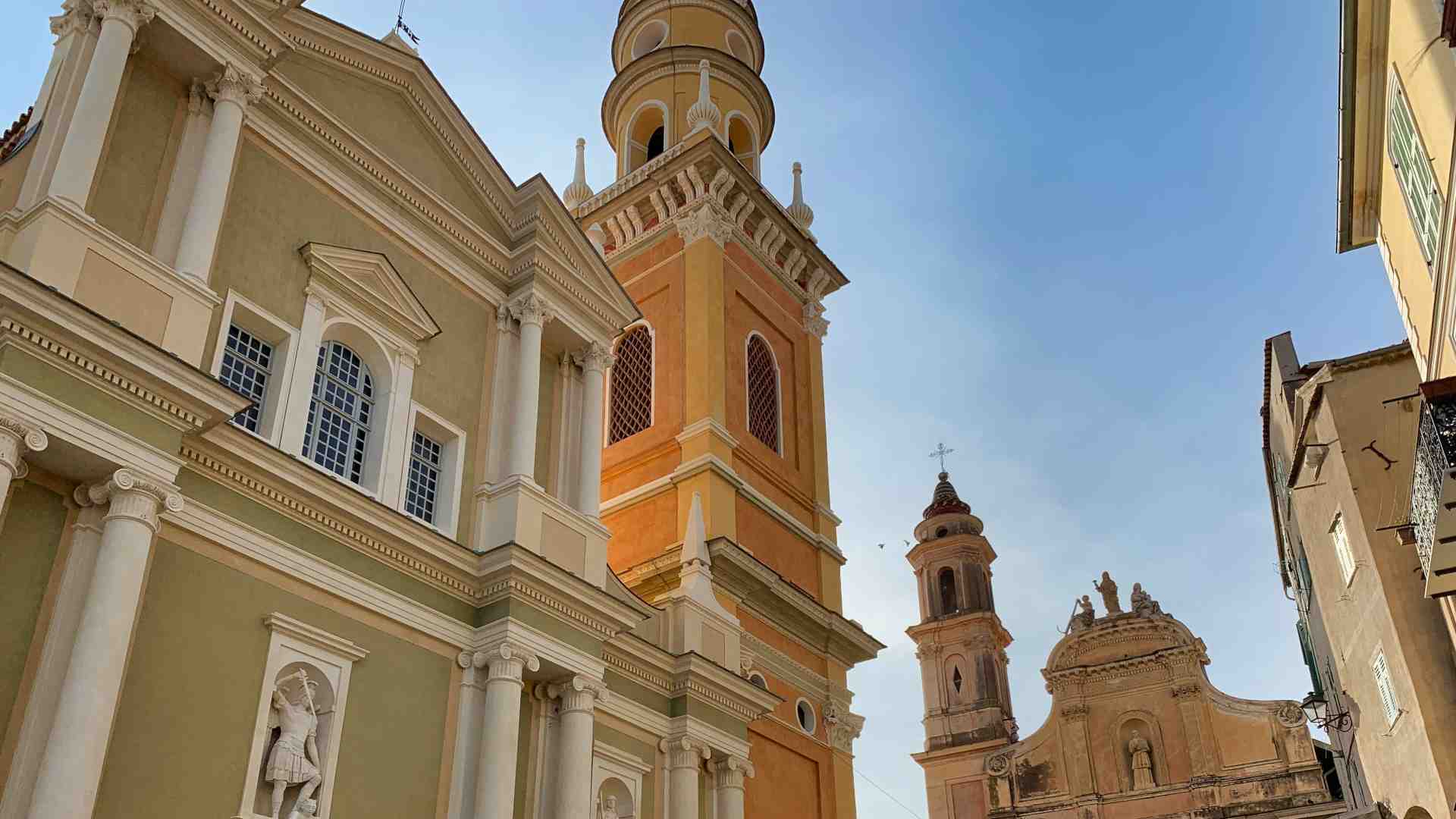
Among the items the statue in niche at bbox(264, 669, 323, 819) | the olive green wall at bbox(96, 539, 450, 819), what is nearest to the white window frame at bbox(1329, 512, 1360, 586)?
the olive green wall at bbox(96, 539, 450, 819)

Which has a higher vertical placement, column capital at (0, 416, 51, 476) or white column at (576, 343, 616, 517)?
white column at (576, 343, 616, 517)

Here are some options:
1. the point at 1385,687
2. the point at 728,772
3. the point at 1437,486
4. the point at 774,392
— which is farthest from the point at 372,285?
the point at 1385,687

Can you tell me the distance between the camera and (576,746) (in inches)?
495

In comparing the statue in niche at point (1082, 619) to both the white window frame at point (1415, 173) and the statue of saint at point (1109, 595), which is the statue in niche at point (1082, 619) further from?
the white window frame at point (1415, 173)

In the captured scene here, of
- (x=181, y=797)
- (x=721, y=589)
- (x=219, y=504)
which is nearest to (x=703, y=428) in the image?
(x=721, y=589)

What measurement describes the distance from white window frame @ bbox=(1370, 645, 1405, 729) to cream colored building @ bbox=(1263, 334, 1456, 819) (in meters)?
0.03

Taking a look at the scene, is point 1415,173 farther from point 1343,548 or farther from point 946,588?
point 946,588

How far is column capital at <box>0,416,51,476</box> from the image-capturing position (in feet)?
28.0

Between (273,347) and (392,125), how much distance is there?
3.68 meters

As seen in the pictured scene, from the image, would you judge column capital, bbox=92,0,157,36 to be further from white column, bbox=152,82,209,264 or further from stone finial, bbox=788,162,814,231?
stone finial, bbox=788,162,814,231

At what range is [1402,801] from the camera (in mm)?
17766

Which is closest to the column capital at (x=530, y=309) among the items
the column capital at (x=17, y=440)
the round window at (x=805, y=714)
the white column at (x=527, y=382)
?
the white column at (x=527, y=382)

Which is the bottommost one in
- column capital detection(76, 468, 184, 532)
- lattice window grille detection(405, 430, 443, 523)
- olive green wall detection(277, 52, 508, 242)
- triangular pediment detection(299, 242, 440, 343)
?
column capital detection(76, 468, 184, 532)

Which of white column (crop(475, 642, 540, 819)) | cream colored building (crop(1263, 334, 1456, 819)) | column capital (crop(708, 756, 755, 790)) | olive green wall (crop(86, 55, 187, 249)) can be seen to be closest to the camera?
olive green wall (crop(86, 55, 187, 249))
